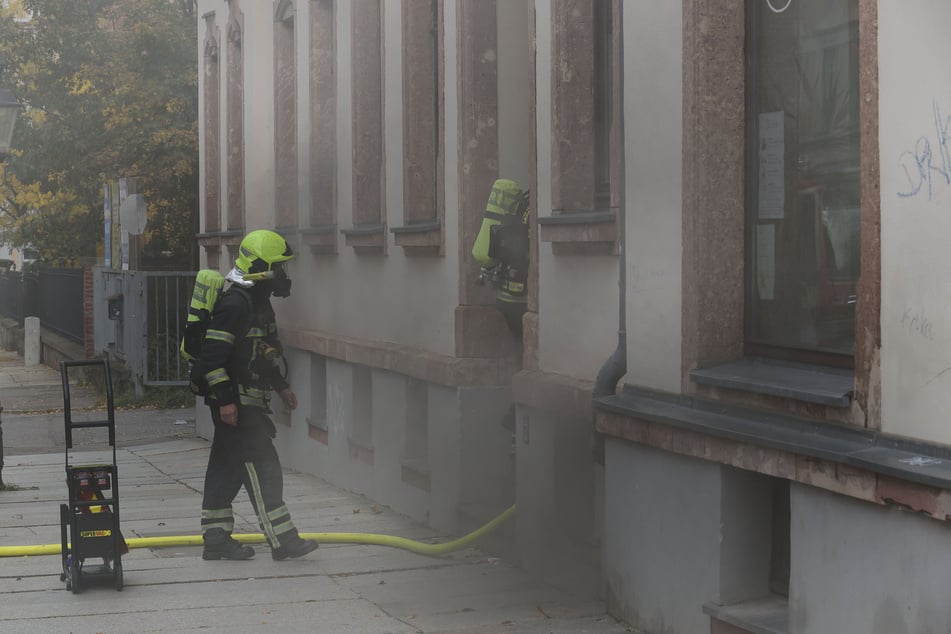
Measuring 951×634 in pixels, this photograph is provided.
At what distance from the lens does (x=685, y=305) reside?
7.09 m

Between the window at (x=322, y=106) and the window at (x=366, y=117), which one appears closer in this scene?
the window at (x=366, y=117)

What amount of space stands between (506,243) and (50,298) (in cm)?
2556

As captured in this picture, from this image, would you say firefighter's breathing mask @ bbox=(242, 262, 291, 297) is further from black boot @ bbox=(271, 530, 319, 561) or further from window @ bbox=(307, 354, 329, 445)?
window @ bbox=(307, 354, 329, 445)

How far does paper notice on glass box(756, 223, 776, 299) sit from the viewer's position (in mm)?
6898

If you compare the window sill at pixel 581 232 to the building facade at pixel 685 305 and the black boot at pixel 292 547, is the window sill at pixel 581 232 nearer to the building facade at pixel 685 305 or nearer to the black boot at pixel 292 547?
the building facade at pixel 685 305

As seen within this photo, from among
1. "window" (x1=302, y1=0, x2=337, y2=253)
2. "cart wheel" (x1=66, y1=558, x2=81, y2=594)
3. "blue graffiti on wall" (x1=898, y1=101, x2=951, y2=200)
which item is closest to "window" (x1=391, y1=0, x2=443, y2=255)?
"window" (x1=302, y1=0, x2=337, y2=253)

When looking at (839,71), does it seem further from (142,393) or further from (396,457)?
(142,393)

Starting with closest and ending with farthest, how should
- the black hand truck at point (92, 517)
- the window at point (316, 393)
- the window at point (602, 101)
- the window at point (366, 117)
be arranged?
the window at point (602, 101) → the black hand truck at point (92, 517) → the window at point (366, 117) → the window at point (316, 393)

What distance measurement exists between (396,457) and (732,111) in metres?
5.65

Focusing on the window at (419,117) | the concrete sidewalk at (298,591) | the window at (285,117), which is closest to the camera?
the concrete sidewalk at (298,591)

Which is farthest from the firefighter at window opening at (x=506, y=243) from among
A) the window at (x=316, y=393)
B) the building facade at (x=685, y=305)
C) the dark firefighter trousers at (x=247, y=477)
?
the window at (x=316, y=393)

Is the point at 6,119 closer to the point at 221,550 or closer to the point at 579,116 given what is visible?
the point at 221,550

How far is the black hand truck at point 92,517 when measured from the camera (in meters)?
8.63

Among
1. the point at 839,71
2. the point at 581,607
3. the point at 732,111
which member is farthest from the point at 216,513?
the point at 839,71
